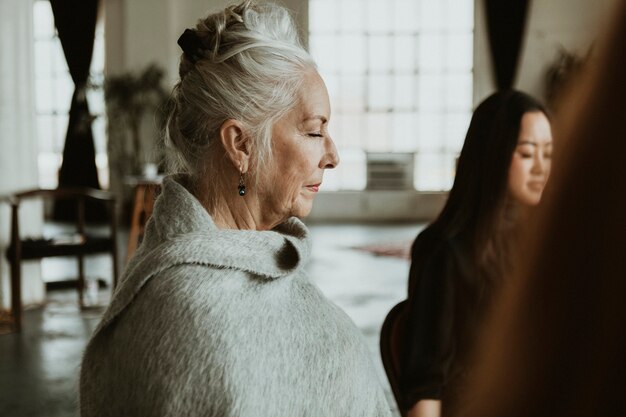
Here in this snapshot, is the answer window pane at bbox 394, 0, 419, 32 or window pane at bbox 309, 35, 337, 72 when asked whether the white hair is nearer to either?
window pane at bbox 309, 35, 337, 72

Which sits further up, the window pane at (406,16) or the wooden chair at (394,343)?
the window pane at (406,16)

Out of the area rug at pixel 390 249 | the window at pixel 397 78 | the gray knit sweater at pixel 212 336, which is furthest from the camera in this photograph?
the window at pixel 397 78

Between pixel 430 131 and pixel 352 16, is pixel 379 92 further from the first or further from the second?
pixel 352 16

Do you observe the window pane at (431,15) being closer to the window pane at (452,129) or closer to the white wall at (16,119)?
the window pane at (452,129)

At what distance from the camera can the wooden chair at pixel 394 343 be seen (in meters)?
1.23

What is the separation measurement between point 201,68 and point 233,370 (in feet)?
1.57

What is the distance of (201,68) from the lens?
114 centimetres

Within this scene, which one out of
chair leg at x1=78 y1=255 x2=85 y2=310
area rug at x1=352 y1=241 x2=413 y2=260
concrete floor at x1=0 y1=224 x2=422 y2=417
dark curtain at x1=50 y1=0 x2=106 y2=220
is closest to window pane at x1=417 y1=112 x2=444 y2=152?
concrete floor at x1=0 y1=224 x2=422 y2=417

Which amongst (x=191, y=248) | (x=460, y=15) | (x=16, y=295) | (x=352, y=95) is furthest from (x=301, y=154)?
(x=460, y=15)

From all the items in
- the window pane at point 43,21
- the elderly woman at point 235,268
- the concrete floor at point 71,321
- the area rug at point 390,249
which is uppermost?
the window pane at point 43,21

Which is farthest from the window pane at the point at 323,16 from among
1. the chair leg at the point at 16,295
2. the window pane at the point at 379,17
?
the chair leg at the point at 16,295

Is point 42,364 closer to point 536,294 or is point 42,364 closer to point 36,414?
point 36,414

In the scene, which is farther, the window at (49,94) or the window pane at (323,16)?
the window at (49,94)

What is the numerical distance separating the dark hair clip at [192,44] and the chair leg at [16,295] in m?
4.11
